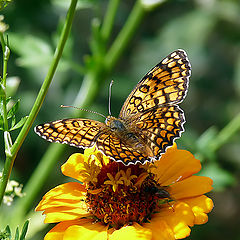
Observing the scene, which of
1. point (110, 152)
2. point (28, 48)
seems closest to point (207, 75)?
point (28, 48)

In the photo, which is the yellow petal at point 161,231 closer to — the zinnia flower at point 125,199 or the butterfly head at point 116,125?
the zinnia flower at point 125,199

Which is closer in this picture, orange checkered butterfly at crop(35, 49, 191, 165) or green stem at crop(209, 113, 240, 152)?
orange checkered butterfly at crop(35, 49, 191, 165)

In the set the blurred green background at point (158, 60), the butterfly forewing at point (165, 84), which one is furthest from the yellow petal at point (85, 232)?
the blurred green background at point (158, 60)

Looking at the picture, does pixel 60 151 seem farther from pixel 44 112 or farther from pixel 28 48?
pixel 44 112

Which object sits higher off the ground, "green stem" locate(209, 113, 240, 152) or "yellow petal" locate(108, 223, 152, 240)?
"yellow petal" locate(108, 223, 152, 240)

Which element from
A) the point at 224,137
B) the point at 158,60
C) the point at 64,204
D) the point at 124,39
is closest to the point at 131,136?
the point at 64,204

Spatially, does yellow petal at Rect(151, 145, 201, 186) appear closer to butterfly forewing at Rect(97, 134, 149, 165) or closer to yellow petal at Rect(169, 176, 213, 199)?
yellow petal at Rect(169, 176, 213, 199)

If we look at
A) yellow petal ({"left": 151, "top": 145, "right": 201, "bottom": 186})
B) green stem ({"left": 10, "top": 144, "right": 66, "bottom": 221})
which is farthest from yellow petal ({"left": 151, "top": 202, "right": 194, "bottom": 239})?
green stem ({"left": 10, "top": 144, "right": 66, "bottom": 221})
